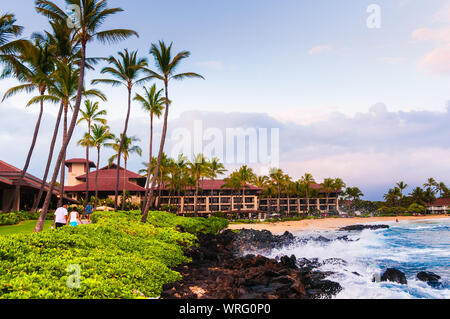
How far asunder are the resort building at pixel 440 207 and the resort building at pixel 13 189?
317 feet

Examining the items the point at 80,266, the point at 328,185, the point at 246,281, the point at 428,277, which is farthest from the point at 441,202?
the point at 80,266

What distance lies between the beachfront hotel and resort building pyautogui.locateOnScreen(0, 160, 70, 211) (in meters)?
13.1

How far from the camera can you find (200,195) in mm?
73062

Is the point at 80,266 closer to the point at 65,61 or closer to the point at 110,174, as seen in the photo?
the point at 65,61

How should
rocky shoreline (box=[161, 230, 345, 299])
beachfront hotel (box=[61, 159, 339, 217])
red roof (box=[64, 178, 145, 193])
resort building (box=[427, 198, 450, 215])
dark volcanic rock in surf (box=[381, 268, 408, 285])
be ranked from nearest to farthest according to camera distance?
rocky shoreline (box=[161, 230, 345, 299]) < dark volcanic rock in surf (box=[381, 268, 408, 285]) < red roof (box=[64, 178, 145, 193]) < beachfront hotel (box=[61, 159, 339, 217]) < resort building (box=[427, 198, 450, 215])

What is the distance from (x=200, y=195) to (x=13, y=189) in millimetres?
44325

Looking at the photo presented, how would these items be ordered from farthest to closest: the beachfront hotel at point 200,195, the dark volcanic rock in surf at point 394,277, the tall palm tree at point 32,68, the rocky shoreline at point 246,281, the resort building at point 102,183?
the beachfront hotel at point 200,195 < the resort building at point 102,183 < the tall palm tree at point 32,68 < the dark volcanic rock in surf at point 394,277 < the rocky shoreline at point 246,281

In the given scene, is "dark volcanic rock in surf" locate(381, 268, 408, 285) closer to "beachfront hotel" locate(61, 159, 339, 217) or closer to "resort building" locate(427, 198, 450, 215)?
"beachfront hotel" locate(61, 159, 339, 217)

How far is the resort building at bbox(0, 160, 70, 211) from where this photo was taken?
3019 centimetres

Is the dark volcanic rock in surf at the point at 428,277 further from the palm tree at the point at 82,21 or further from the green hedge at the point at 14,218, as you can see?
the green hedge at the point at 14,218

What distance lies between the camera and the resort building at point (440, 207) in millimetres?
86688

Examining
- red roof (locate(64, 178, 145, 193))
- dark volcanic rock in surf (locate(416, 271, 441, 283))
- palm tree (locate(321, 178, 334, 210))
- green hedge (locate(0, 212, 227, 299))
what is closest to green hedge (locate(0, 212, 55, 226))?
green hedge (locate(0, 212, 227, 299))

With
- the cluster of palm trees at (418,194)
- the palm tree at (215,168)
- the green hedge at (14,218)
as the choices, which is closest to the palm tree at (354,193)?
the cluster of palm trees at (418,194)
